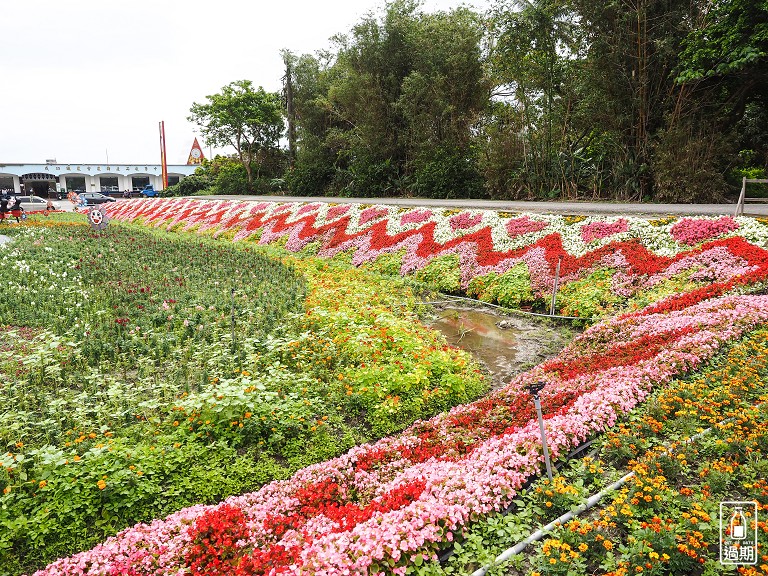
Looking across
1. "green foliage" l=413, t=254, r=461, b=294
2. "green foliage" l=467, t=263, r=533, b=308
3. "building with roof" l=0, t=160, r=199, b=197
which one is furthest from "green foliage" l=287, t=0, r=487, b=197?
"building with roof" l=0, t=160, r=199, b=197

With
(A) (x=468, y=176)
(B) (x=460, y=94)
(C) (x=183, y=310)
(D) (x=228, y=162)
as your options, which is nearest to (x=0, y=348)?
(C) (x=183, y=310)

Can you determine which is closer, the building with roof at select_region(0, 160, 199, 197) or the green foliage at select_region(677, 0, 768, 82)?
Result: the green foliage at select_region(677, 0, 768, 82)

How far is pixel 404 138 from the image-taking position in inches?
1022

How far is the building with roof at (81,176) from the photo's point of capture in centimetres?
6144

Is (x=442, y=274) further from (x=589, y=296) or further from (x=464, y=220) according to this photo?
(x=589, y=296)

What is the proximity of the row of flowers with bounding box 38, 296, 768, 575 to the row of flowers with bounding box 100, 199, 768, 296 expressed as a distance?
4.44 m

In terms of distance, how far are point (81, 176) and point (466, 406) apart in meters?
76.4

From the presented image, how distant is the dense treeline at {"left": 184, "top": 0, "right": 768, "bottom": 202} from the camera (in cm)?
1460

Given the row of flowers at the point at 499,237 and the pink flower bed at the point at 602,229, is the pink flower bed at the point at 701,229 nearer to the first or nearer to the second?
the row of flowers at the point at 499,237

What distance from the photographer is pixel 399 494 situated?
3746 millimetres

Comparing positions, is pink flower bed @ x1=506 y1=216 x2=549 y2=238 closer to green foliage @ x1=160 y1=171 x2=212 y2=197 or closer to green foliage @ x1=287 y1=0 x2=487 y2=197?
green foliage @ x1=287 y1=0 x2=487 y2=197

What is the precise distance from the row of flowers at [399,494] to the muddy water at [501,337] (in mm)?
1448

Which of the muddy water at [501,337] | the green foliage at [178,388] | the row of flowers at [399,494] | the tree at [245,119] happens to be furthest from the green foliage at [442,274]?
the tree at [245,119]

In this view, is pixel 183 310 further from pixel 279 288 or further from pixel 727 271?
pixel 727 271
